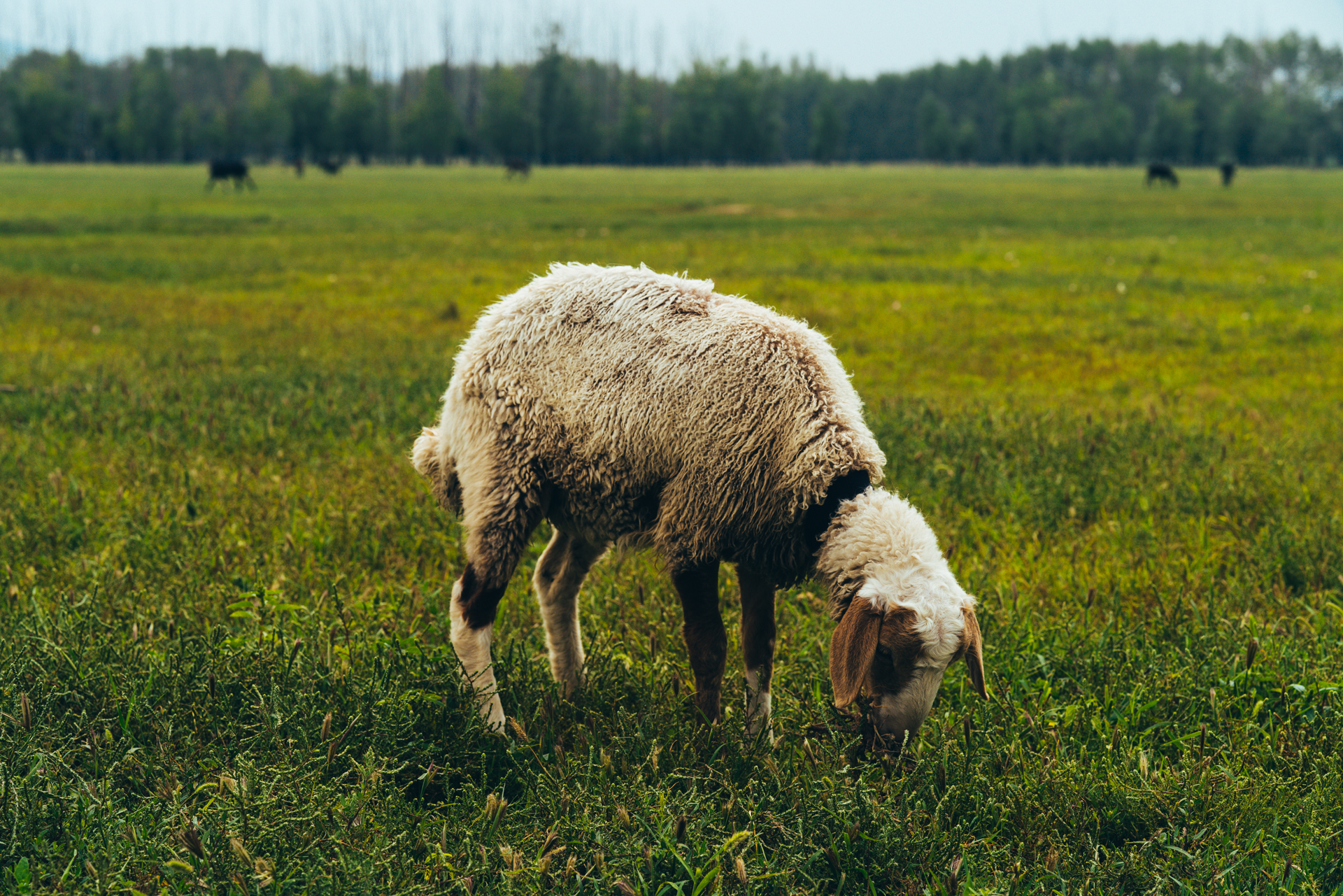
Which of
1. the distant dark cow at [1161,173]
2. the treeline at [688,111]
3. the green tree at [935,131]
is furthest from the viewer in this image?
the green tree at [935,131]

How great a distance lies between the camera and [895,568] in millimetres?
2727

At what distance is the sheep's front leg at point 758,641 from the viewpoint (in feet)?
10.4

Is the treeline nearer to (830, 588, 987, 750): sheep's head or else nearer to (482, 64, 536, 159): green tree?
(482, 64, 536, 159): green tree

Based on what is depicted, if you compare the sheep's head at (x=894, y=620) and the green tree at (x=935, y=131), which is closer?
the sheep's head at (x=894, y=620)

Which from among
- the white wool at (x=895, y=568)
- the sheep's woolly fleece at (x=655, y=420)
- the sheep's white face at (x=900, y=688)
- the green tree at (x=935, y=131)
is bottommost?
the sheep's white face at (x=900, y=688)

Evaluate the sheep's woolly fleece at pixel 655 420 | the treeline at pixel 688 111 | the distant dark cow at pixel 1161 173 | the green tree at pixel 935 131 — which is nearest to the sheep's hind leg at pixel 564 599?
the sheep's woolly fleece at pixel 655 420

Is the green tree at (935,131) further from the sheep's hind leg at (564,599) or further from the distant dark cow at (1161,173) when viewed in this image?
the sheep's hind leg at (564,599)

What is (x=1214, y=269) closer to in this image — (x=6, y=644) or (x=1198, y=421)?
(x=1198, y=421)

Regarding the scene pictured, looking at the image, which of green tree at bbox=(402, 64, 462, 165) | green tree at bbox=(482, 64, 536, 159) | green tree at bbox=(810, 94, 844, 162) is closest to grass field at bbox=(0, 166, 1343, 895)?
green tree at bbox=(402, 64, 462, 165)

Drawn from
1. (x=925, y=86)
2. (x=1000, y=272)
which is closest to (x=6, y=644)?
(x=1000, y=272)

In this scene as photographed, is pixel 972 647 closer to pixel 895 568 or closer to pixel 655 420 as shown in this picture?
pixel 895 568

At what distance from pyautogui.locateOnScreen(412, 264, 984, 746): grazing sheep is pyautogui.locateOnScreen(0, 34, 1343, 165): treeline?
114 m

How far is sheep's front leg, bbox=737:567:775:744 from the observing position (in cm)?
317

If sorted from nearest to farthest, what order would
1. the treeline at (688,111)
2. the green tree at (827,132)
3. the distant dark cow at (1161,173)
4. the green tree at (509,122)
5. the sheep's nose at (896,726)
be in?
the sheep's nose at (896,726), the distant dark cow at (1161,173), the treeline at (688,111), the green tree at (509,122), the green tree at (827,132)
